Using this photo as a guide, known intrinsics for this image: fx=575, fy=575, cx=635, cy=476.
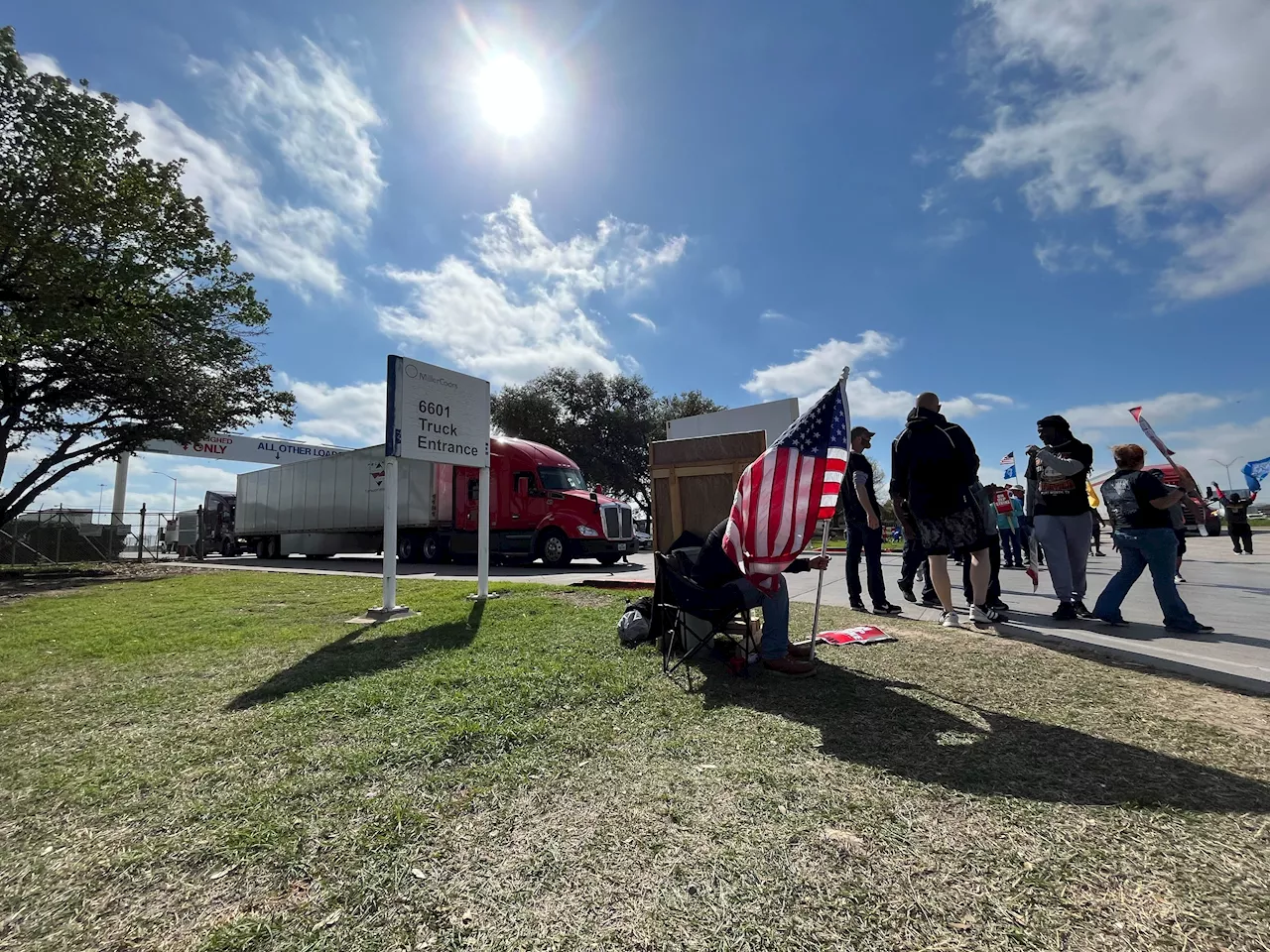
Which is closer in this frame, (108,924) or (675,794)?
(108,924)

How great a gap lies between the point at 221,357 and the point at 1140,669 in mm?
19660

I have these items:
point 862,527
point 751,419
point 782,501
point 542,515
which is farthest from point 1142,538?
point 542,515

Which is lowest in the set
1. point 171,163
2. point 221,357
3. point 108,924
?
point 108,924

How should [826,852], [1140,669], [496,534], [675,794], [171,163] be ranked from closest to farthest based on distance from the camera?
[826,852]
[675,794]
[1140,669]
[171,163]
[496,534]

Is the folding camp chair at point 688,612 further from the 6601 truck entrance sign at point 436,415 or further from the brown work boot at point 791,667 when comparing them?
the 6601 truck entrance sign at point 436,415

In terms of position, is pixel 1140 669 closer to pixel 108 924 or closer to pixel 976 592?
pixel 976 592

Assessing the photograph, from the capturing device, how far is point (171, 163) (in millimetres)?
13969

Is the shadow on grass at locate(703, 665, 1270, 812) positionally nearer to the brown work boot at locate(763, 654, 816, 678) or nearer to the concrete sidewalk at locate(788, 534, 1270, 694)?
the brown work boot at locate(763, 654, 816, 678)

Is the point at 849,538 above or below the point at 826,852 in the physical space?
above

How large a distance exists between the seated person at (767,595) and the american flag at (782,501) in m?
0.12

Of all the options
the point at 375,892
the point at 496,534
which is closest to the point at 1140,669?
the point at 375,892

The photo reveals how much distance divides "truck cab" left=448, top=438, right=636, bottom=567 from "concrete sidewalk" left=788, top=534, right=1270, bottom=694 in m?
6.96

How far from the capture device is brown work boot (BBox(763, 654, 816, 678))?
139 inches

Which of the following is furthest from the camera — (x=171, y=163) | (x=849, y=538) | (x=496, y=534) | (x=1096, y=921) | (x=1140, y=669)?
(x=496, y=534)
